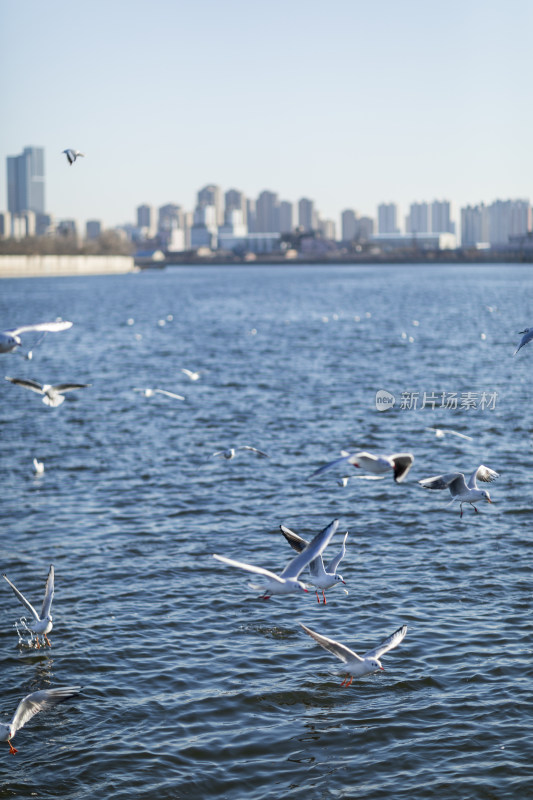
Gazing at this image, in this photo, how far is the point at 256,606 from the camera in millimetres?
16078

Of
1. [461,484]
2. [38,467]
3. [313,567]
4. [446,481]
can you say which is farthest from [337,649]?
[38,467]

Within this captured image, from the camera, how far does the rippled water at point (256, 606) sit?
11.5 meters

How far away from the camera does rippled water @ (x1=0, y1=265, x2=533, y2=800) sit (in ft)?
37.8

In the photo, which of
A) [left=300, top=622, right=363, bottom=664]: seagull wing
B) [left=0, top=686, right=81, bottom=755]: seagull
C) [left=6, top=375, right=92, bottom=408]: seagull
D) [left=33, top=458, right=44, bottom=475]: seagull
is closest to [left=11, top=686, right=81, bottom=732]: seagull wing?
[left=0, top=686, right=81, bottom=755]: seagull

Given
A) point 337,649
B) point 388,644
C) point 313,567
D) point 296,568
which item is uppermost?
point 296,568

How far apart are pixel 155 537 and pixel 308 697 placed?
7.22m

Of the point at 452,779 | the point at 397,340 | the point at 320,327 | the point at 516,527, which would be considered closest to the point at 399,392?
the point at 516,527

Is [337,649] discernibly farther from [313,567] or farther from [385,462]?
[385,462]

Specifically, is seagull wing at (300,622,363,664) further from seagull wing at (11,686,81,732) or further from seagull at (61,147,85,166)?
seagull at (61,147,85,166)

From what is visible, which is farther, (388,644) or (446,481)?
(446,481)

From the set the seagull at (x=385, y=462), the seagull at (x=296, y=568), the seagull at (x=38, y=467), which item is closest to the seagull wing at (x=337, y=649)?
the seagull at (x=296, y=568)

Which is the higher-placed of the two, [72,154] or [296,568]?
[72,154]

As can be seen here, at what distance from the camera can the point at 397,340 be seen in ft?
208

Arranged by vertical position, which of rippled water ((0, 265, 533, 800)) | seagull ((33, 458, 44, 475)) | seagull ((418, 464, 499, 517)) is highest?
seagull ((418, 464, 499, 517))
